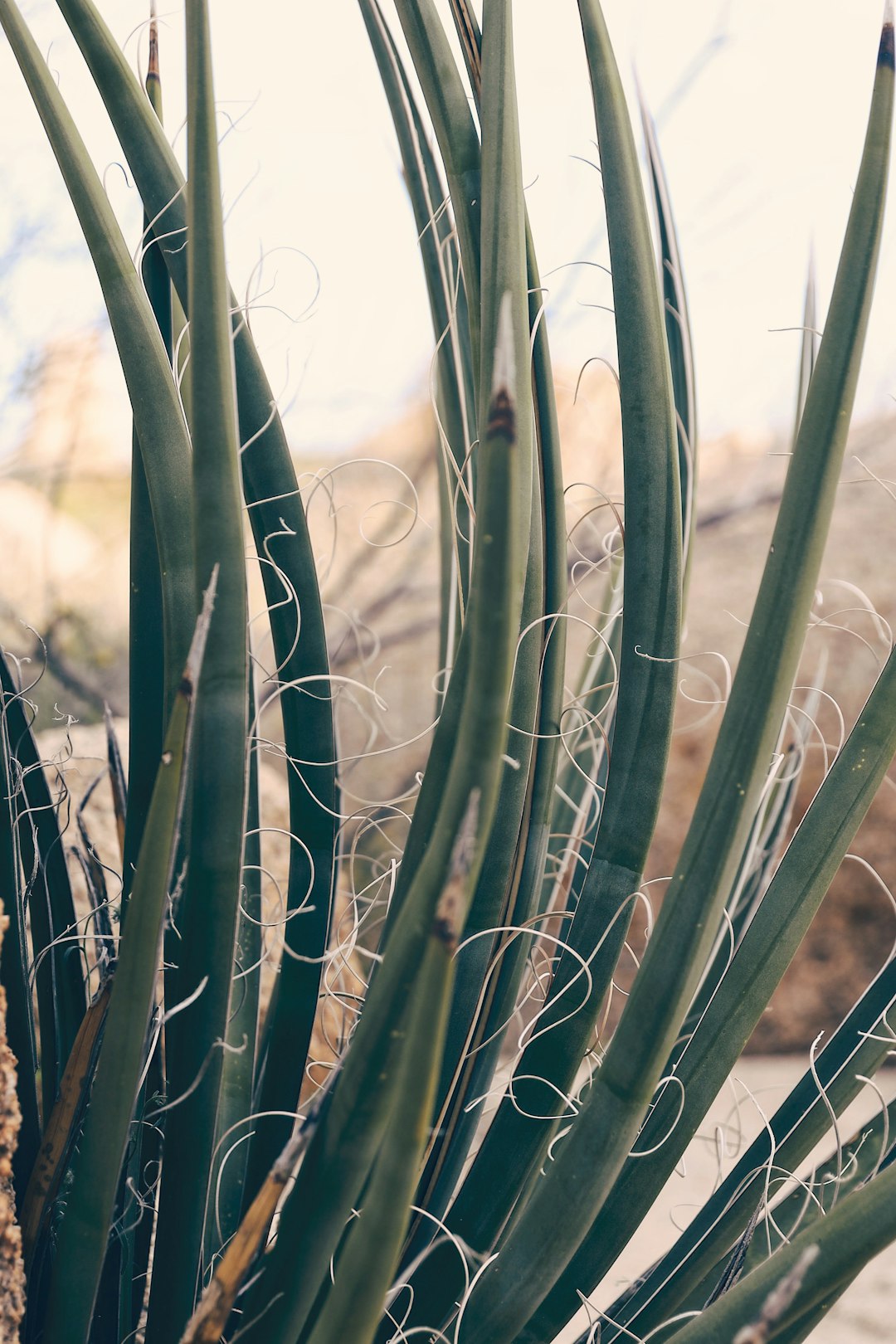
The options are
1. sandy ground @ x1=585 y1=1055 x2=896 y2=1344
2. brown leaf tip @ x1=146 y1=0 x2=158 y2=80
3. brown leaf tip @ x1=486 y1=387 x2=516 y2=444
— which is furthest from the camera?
sandy ground @ x1=585 y1=1055 x2=896 y2=1344

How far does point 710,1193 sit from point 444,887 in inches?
32.5

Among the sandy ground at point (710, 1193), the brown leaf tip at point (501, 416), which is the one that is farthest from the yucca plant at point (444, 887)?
the sandy ground at point (710, 1193)

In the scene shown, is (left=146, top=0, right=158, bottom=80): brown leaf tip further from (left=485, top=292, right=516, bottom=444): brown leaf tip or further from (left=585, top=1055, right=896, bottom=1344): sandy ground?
(left=585, top=1055, right=896, bottom=1344): sandy ground

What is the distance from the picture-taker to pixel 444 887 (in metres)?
0.17

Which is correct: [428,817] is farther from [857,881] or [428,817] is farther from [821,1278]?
[857,881]

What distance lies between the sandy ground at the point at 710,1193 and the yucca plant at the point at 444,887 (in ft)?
0.46

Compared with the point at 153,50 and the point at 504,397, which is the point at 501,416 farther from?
the point at 153,50

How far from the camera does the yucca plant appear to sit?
0.19 metres

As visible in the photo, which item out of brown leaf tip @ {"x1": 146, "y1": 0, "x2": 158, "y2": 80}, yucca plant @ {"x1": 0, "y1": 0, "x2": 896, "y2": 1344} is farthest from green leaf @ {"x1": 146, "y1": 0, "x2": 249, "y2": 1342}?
brown leaf tip @ {"x1": 146, "y1": 0, "x2": 158, "y2": 80}

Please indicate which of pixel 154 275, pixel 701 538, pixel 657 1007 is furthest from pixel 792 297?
pixel 657 1007

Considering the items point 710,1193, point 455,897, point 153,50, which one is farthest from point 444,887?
point 710,1193

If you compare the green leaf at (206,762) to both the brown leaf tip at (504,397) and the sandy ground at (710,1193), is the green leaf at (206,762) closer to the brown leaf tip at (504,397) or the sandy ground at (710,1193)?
the brown leaf tip at (504,397)

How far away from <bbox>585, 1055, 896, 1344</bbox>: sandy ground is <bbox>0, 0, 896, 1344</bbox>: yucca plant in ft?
0.46

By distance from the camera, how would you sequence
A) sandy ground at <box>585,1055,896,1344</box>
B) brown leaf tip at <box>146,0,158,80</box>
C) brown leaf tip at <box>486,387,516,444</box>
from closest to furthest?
brown leaf tip at <box>486,387,516,444</box> < brown leaf tip at <box>146,0,158,80</box> < sandy ground at <box>585,1055,896,1344</box>
